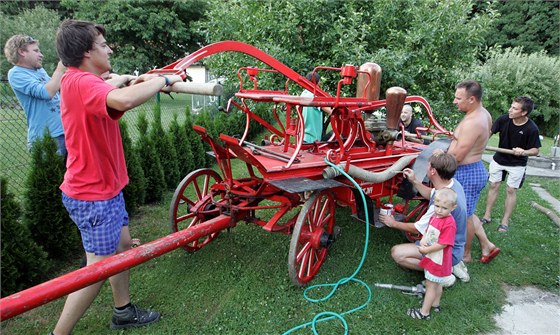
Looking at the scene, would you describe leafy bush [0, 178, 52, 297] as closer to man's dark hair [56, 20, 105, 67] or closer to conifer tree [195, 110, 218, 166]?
man's dark hair [56, 20, 105, 67]

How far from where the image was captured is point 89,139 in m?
2.15

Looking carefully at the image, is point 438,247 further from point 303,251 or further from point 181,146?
point 181,146

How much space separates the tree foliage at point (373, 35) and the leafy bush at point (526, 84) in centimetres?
1113

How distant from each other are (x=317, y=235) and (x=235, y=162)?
4890mm

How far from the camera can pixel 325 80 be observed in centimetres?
618

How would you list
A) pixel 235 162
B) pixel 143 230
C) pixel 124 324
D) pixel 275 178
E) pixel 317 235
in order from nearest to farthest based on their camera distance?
pixel 124 324
pixel 275 178
pixel 317 235
pixel 143 230
pixel 235 162

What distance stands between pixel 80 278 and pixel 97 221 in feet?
1.46

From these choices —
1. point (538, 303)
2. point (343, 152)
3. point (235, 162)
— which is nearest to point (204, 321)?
point (343, 152)

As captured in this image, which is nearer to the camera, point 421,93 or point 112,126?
point 112,126

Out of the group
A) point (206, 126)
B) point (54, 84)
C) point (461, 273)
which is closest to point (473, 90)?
point (461, 273)

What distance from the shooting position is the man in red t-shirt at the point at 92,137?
6.34ft

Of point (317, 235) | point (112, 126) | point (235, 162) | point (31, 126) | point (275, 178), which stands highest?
point (112, 126)

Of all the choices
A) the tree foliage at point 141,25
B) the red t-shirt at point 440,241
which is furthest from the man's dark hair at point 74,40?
the tree foliage at point 141,25

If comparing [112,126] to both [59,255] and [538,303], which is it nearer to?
[59,255]
